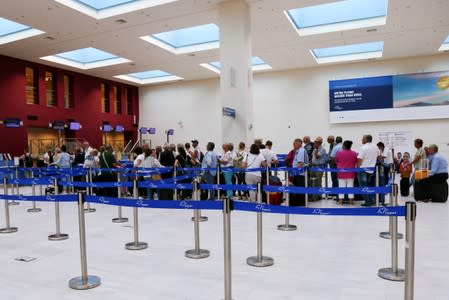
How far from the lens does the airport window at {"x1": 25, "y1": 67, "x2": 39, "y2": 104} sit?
18.4 meters

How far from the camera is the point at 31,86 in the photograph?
1862 centimetres

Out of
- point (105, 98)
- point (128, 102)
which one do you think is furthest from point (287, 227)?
point (128, 102)

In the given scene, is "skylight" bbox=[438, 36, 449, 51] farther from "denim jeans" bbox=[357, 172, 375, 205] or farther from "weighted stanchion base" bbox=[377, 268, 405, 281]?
"weighted stanchion base" bbox=[377, 268, 405, 281]

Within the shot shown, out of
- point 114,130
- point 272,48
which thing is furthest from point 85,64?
point 272,48

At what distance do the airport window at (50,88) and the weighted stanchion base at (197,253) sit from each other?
17.9 meters

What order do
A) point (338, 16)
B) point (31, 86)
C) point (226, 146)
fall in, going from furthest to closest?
point (31, 86) < point (338, 16) < point (226, 146)

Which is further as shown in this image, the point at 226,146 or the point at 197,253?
the point at 226,146

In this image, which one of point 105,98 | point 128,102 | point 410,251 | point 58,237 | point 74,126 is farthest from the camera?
point 128,102

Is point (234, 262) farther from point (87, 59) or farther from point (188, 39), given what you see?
point (87, 59)

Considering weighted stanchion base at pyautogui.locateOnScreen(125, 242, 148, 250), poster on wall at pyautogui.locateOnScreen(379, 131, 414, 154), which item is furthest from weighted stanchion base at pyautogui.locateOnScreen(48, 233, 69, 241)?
poster on wall at pyautogui.locateOnScreen(379, 131, 414, 154)

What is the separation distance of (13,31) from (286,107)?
1423 centimetres

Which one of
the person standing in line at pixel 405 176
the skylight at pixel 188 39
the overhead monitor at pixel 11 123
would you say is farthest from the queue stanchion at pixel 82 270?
the overhead monitor at pixel 11 123

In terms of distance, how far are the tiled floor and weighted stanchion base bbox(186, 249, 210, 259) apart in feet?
0.28

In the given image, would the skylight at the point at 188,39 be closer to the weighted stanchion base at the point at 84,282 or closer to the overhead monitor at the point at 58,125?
the overhead monitor at the point at 58,125
